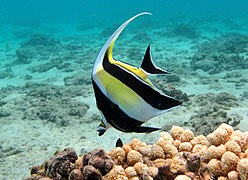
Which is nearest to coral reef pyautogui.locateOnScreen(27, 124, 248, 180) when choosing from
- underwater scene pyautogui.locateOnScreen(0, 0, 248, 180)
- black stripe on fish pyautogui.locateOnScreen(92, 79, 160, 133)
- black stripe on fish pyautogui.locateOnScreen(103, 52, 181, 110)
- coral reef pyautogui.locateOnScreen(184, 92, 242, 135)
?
underwater scene pyautogui.locateOnScreen(0, 0, 248, 180)

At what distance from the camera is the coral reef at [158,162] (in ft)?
7.38

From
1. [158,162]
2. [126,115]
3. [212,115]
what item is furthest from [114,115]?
[212,115]

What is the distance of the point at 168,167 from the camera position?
7.84 feet

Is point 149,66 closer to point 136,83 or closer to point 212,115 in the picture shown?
point 136,83

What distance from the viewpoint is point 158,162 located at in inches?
98.7

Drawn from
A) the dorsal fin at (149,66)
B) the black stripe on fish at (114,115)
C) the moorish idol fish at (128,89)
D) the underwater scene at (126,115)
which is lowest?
the underwater scene at (126,115)

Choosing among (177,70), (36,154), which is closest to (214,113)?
(36,154)

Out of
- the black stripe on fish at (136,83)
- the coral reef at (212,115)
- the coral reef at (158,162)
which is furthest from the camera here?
the coral reef at (212,115)

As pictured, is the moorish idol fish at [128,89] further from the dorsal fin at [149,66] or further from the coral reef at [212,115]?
the coral reef at [212,115]

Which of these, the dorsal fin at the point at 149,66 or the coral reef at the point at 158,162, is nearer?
the dorsal fin at the point at 149,66

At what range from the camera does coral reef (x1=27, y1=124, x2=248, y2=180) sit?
7.38 feet

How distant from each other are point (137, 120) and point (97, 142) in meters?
5.75

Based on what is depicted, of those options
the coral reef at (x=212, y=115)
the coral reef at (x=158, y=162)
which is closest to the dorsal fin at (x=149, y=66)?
the coral reef at (x=158, y=162)

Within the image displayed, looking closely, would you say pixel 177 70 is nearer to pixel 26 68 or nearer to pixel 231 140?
pixel 26 68
